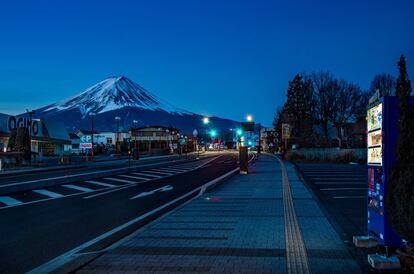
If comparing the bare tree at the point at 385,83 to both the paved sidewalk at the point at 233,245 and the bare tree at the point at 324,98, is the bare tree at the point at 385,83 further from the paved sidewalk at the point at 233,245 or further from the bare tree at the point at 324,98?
the paved sidewalk at the point at 233,245

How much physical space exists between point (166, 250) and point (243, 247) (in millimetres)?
1270

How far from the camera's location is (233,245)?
6.95 meters

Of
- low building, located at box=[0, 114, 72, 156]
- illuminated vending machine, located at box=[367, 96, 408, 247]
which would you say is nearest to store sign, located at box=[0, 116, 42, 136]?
low building, located at box=[0, 114, 72, 156]

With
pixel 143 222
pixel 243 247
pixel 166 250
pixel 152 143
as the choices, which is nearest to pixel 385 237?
pixel 243 247

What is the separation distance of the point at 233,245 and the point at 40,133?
Result: 5517 centimetres

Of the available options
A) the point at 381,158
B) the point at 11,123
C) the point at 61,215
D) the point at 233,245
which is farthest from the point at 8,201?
the point at 11,123

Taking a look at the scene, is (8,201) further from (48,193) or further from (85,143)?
(85,143)

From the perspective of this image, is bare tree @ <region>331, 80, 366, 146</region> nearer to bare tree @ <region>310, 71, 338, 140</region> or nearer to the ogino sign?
bare tree @ <region>310, 71, 338, 140</region>

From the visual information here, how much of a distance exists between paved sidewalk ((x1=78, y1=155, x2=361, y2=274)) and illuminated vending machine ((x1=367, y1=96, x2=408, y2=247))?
0.67 metres

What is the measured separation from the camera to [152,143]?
415 feet

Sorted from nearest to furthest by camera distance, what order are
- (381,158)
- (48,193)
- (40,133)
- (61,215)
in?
(381,158) → (61,215) → (48,193) → (40,133)

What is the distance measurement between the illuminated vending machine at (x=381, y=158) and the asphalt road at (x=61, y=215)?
5192 millimetres

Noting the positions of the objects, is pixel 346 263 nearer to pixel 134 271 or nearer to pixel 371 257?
pixel 371 257

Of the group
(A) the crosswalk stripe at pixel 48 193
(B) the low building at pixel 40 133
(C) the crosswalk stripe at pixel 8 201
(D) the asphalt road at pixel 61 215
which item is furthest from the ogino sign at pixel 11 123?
(C) the crosswalk stripe at pixel 8 201
